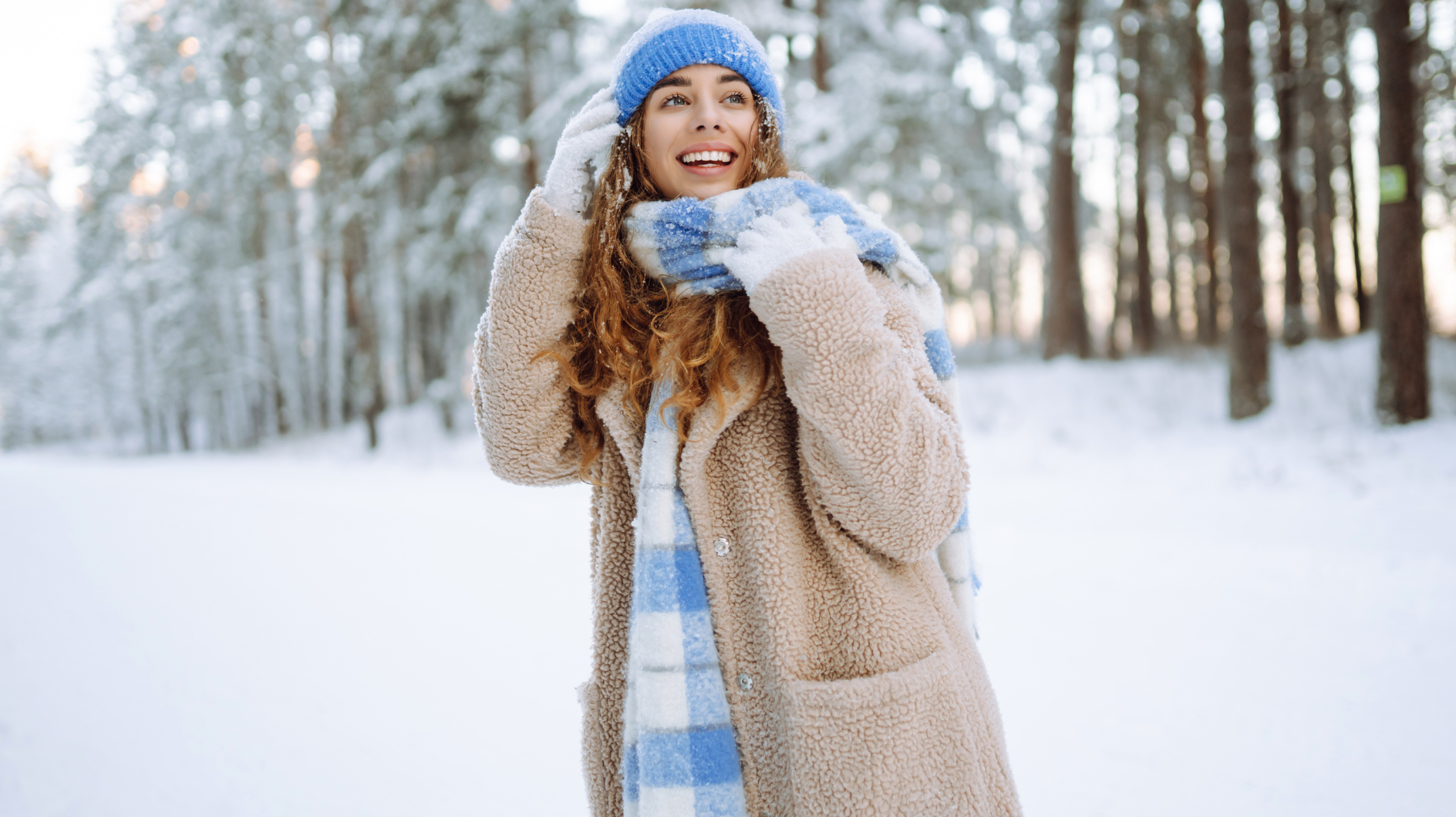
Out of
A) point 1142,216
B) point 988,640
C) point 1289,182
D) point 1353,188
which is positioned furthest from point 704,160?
point 1353,188

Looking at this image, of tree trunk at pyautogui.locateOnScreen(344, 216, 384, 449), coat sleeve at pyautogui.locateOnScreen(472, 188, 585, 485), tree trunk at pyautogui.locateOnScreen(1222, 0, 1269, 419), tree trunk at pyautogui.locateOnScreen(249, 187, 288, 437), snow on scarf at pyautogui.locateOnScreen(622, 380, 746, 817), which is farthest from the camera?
tree trunk at pyautogui.locateOnScreen(249, 187, 288, 437)

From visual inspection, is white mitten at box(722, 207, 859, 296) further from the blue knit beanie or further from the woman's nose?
the blue knit beanie

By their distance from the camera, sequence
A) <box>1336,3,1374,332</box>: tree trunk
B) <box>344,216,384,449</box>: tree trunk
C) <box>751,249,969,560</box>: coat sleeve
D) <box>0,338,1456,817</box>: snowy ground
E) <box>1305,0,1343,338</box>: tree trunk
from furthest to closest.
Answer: <box>344,216,384,449</box>: tree trunk < <box>1336,3,1374,332</box>: tree trunk < <box>1305,0,1343,338</box>: tree trunk < <box>0,338,1456,817</box>: snowy ground < <box>751,249,969,560</box>: coat sleeve

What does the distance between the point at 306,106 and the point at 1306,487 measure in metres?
19.5

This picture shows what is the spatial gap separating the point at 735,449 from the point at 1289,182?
1506 centimetres

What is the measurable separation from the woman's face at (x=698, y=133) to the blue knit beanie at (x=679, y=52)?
21 mm

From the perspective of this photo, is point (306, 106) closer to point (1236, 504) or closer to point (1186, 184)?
point (1236, 504)

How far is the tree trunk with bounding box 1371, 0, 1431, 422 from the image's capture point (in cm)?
698

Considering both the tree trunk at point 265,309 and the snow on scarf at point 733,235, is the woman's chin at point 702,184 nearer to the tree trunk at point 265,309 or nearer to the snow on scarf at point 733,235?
the snow on scarf at point 733,235

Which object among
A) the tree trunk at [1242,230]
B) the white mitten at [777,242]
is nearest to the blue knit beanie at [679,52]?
the white mitten at [777,242]

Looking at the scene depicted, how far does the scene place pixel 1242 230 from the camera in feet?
28.7

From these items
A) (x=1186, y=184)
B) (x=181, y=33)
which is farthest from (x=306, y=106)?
(x=1186, y=184)

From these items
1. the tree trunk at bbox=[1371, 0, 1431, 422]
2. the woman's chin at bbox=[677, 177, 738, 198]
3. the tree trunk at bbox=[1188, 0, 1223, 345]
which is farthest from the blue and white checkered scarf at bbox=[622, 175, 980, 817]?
the tree trunk at bbox=[1188, 0, 1223, 345]

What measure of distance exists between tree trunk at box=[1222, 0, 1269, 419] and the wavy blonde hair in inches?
332
